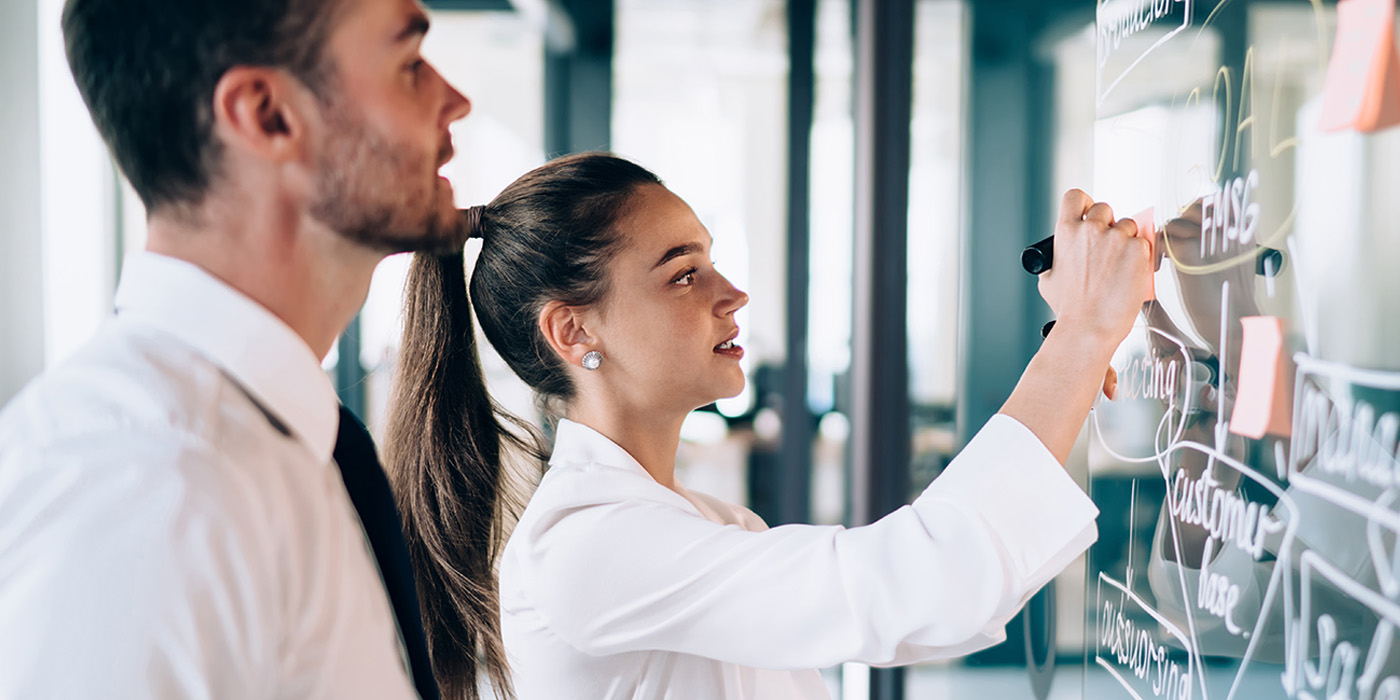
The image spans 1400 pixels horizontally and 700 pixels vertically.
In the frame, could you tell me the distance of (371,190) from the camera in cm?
66

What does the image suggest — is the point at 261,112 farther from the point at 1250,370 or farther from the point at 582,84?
the point at 582,84

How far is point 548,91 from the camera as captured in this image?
3.03 metres

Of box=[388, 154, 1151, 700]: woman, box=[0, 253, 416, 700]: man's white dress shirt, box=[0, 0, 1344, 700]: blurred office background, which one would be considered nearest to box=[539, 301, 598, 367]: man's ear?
box=[388, 154, 1151, 700]: woman

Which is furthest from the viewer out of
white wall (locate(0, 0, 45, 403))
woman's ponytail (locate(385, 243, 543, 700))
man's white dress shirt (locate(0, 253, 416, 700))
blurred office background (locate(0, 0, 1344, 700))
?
white wall (locate(0, 0, 45, 403))

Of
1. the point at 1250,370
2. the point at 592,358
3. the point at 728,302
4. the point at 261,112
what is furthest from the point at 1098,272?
the point at 261,112

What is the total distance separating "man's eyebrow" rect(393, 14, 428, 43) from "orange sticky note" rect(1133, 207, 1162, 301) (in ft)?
2.08

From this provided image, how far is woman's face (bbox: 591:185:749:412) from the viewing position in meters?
1.11

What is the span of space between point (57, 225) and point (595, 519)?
7.38ft

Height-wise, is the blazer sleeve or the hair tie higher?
the hair tie

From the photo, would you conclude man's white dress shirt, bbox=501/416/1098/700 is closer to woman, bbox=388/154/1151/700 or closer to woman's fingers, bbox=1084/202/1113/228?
woman, bbox=388/154/1151/700

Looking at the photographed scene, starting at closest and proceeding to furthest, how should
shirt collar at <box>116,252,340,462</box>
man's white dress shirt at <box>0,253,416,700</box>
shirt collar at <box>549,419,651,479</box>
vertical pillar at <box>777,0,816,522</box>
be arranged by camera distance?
man's white dress shirt at <box>0,253,416,700</box>
shirt collar at <box>116,252,340,462</box>
shirt collar at <box>549,419,651,479</box>
vertical pillar at <box>777,0,816,522</box>

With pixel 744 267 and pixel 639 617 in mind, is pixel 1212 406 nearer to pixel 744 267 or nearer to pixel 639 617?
pixel 639 617

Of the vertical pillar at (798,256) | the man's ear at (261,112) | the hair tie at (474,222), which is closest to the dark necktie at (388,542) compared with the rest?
the man's ear at (261,112)

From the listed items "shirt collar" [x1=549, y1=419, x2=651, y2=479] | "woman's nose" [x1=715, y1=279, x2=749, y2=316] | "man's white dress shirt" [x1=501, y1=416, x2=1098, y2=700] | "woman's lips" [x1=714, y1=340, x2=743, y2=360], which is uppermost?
"woman's nose" [x1=715, y1=279, x2=749, y2=316]
